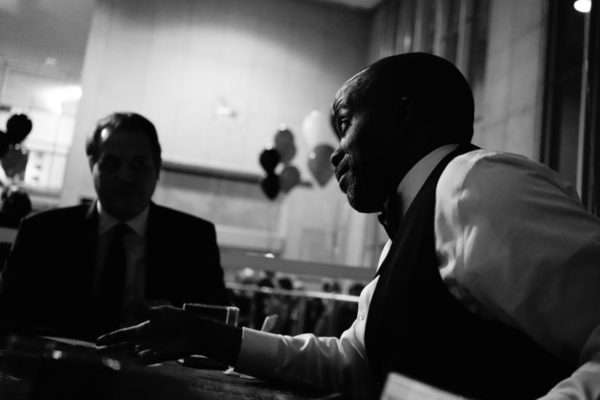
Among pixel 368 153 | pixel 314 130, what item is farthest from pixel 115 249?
pixel 314 130

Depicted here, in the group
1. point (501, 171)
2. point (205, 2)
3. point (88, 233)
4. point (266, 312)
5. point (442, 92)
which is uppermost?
point (205, 2)

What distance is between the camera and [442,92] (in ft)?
4.05

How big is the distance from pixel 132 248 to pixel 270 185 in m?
3.77

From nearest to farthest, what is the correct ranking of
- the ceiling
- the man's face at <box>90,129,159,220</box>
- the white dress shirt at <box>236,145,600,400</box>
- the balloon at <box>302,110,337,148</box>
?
1. the white dress shirt at <box>236,145,600,400</box>
2. the man's face at <box>90,129,159,220</box>
3. the balloon at <box>302,110,337,148</box>
4. the ceiling

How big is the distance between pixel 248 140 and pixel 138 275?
5.21 m

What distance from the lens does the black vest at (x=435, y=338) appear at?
894 mm

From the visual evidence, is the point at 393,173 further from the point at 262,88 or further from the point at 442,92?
the point at 262,88

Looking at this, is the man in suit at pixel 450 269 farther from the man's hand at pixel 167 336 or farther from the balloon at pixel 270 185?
the balloon at pixel 270 185

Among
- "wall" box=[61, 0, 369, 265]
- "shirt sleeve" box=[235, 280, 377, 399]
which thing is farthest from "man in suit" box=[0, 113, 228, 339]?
"wall" box=[61, 0, 369, 265]

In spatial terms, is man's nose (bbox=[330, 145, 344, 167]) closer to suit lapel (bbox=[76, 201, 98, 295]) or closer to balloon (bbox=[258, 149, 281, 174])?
suit lapel (bbox=[76, 201, 98, 295])

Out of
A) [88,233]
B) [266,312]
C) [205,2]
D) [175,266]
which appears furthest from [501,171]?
[205,2]

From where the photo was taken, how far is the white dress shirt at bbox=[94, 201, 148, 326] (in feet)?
6.88

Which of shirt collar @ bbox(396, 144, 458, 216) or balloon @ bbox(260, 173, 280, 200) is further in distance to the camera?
balloon @ bbox(260, 173, 280, 200)

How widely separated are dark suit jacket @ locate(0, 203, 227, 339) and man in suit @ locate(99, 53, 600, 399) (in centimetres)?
94
